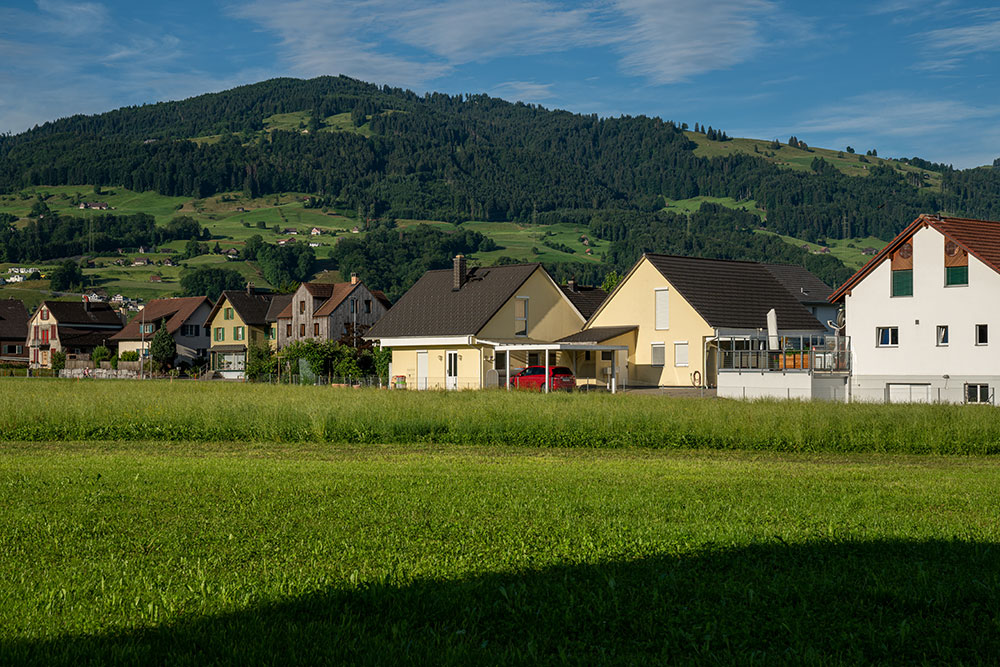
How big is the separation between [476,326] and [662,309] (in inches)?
428

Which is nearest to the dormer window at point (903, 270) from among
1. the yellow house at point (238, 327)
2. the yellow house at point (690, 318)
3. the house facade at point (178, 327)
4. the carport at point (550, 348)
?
the yellow house at point (690, 318)

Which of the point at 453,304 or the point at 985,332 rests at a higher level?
the point at 453,304

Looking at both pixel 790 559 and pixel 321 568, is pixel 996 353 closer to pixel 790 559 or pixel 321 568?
pixel 790 559

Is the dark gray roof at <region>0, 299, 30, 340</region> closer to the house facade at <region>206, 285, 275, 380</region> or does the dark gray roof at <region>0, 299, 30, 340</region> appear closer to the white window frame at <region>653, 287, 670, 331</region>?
the house facade at <region>206, 285, 275, 380</region>

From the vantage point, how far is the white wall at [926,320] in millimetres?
42969

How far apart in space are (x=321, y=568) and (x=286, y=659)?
2.53 m

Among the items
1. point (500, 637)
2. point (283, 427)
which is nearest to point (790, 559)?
point (500, 637)

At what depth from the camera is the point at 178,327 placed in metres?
109

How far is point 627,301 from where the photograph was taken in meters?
59.4

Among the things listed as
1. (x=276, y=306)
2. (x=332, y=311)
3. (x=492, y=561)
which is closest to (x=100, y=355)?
(x=276, y=306)

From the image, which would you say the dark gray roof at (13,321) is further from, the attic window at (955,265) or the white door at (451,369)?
the attic window at (955,265)

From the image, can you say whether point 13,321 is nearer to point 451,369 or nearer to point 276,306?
point 276,306

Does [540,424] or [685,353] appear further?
[685,353]

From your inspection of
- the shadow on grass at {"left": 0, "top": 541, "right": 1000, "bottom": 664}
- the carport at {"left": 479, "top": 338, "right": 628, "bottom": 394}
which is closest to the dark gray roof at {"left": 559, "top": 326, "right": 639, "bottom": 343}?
the carport at {"left": 479, "top": 338, "right": 628, "bottom": 394}
